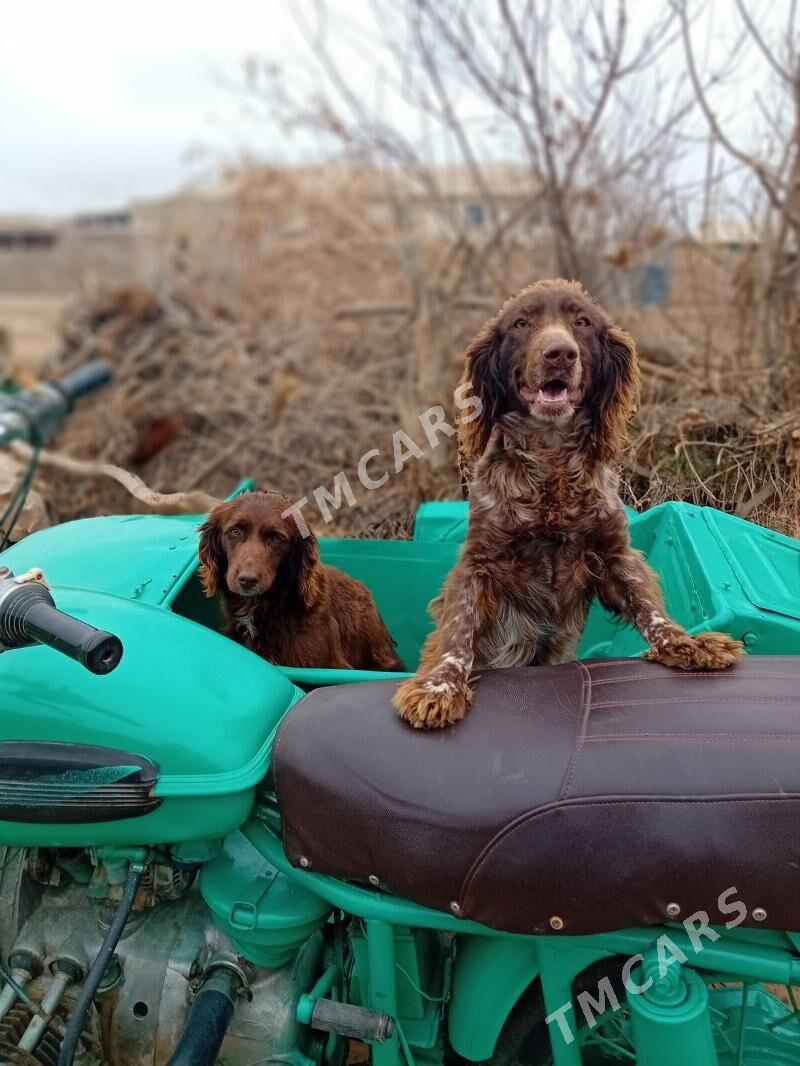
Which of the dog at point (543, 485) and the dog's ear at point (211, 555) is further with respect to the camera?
the dog's ear at point (211, 555)

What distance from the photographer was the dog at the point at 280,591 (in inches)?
95.3

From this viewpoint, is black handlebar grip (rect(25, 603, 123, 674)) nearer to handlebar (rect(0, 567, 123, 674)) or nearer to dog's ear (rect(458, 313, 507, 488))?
handlebar (rect(0, 567, 123, 674))

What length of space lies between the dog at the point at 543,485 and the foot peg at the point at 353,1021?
75cm

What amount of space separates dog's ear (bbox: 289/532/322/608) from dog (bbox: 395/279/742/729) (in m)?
0.50

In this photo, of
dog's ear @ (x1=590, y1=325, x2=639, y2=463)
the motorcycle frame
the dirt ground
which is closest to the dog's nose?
dog's ear @ (x1=590, y1=325, x2=639, y2=463)

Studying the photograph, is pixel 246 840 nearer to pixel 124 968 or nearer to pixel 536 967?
pixel 124 968

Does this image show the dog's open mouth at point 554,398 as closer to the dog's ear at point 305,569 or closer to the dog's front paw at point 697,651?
the dog's front paw at point 697,651

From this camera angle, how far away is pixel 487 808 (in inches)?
61.0

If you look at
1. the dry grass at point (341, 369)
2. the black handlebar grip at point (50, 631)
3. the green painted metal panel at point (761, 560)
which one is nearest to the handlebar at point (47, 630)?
the black handlebar grip at point (50, 631)

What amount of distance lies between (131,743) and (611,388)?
4.48 ft

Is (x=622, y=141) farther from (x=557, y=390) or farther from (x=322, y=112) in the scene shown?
(x=557, y=390)

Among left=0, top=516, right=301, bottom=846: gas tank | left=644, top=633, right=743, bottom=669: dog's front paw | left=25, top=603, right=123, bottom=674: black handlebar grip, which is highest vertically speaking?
left=25, top=603, right=123, bottom=674: black handlebar grip

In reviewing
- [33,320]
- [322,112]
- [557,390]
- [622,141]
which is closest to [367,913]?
[557,390]

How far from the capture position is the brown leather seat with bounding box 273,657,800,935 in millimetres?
1467
